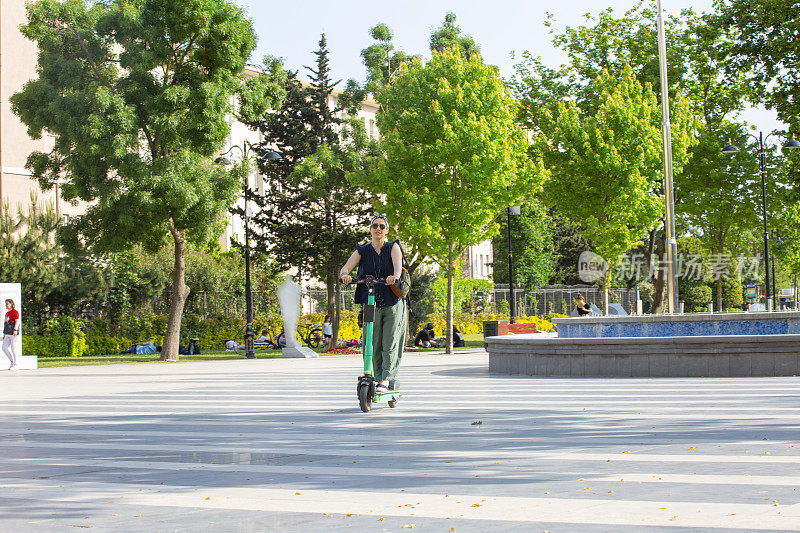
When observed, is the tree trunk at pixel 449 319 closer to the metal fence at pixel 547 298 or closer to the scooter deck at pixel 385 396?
the scooter deck at pixel 385 396

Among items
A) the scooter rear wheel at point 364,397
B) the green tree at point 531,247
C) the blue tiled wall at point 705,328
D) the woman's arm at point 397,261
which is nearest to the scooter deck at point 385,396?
the scooter rear wheel at point 364,397

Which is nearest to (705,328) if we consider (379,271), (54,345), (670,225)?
(670,225)

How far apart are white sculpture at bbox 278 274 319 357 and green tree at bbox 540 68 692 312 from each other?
1412cm

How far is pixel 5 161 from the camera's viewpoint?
48.3 metres

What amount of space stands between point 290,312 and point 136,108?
7967mm

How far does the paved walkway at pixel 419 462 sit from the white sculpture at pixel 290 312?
55.3ft

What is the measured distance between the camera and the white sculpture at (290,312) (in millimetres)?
31172

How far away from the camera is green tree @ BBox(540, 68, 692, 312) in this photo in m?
40.2

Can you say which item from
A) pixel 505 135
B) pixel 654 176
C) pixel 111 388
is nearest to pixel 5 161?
pixel 505 135

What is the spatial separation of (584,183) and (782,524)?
37130 millimetres

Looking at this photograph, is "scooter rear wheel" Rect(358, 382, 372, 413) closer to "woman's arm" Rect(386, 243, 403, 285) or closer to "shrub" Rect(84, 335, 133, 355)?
"woman's arm" Rect(386, 243, 403, 285)

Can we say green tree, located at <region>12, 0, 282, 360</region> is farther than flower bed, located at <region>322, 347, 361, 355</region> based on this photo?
No

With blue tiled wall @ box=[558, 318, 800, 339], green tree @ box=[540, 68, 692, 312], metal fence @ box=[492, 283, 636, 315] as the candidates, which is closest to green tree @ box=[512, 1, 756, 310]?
green tree @ box=[540, 68, 692, 312]

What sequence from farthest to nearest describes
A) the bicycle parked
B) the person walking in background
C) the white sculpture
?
the bicycle parked → the white sculpture → the person walking in background
